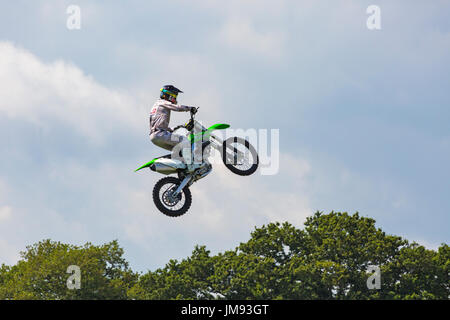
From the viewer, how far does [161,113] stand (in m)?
25.2

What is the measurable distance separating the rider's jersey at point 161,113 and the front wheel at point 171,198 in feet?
6.07

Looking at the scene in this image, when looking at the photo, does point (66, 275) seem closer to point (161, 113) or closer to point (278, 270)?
point (278, 270)

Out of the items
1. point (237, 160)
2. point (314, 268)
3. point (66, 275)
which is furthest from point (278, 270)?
point (237, 160)

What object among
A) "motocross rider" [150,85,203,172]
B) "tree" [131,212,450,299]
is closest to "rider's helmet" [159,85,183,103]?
"motocross rider" [150,85,203,172]

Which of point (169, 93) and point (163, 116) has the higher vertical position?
point (169, 93)

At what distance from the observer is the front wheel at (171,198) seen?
83.4 ft

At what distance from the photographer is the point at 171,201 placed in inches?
1005

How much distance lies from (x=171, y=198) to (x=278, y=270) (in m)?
55.4

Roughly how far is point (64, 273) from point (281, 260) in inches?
927

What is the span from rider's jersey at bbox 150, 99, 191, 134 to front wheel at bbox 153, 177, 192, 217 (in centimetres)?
185

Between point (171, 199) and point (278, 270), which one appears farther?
point (278, 270)
